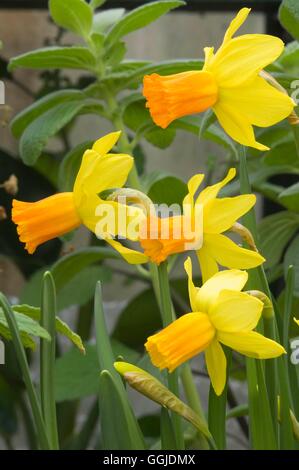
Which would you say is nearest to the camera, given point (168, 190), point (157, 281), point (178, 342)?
point (178, 342)

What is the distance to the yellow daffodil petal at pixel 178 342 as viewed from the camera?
39 centimetres

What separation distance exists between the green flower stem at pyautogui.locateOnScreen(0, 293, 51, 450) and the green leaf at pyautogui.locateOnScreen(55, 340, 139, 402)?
472 millimetres

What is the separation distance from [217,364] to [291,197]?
281 mm

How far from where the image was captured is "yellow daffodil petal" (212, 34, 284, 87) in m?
0.44

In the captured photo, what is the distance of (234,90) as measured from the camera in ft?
1.47

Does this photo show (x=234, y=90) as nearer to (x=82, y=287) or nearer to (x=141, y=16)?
(x=141, y=16)

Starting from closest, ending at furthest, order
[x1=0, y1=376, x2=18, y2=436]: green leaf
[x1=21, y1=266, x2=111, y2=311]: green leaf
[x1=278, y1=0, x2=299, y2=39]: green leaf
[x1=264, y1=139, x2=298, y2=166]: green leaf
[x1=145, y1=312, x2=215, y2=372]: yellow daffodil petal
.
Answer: [x1=145, y1=312, x2=215, y2=372]: yellow daffodil petal, [x1=278, y1=0, x2=299, y2=39]: green leaf, [x1=264, y1=139, x2=298, y2=166]: green leaf, [x1=21, y1=266, x2=111, y2=311]: green leaf, [x1=0, y1=376, x2=18, y2=436]: green leaf

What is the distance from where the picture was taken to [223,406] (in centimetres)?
47

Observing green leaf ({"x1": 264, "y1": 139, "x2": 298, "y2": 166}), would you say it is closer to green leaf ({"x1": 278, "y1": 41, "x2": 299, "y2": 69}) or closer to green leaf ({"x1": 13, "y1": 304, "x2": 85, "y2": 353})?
green leaf ({"x1": 278, "y1": 41, "x2": 299, "y2": 69})

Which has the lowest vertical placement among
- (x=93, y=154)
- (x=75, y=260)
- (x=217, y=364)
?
(x=75, y=260)

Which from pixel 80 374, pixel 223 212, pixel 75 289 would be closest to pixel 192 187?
pixel 223 212

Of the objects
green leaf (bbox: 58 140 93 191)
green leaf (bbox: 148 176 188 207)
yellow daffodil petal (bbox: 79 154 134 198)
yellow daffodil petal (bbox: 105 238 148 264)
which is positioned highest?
yellow daffodil petal (bbox: 79 154 134 198)

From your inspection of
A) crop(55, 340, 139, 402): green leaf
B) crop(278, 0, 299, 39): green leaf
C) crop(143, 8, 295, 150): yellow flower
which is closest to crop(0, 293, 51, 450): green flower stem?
crop(143, 8, 295, 150): yellow flower

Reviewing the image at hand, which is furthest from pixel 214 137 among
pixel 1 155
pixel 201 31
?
pixel 201 31
